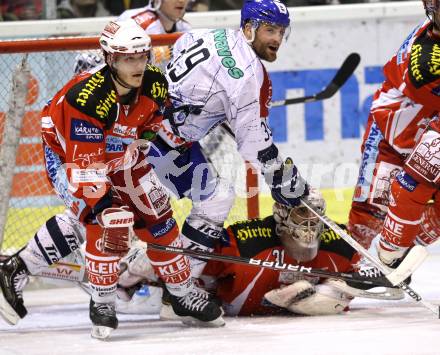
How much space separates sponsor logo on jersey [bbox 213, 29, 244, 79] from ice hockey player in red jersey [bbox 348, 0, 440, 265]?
676mm

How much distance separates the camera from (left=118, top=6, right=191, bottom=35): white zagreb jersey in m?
5.86

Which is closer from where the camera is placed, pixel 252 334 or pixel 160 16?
pixel 252 334

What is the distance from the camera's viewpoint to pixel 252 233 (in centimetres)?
455

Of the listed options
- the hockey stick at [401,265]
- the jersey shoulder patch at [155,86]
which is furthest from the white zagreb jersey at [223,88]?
the hockey stick at [401,265]

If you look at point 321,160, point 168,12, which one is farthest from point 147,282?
point 321,160

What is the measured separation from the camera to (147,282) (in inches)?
183

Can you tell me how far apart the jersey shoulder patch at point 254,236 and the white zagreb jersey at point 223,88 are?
0.31m

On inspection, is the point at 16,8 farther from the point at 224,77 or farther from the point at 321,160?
the point at 224,77

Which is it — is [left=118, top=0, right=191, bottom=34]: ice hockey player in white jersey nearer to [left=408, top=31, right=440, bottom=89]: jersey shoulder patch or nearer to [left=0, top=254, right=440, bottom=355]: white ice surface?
Answer: [left=0, top=254, right=440, bottom=355]: white ice surface

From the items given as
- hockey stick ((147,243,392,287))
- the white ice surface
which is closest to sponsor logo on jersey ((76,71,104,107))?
hockey stick ((147,243,392,287))

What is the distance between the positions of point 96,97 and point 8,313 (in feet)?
3.18

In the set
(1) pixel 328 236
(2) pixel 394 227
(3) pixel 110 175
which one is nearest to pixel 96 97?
(3) pixel 110 175

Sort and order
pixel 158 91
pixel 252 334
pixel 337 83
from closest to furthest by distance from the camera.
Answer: pixel 252 334, pixel 158 91, pixel 337 83

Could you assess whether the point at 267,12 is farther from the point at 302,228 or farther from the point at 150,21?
the point at 150,21
